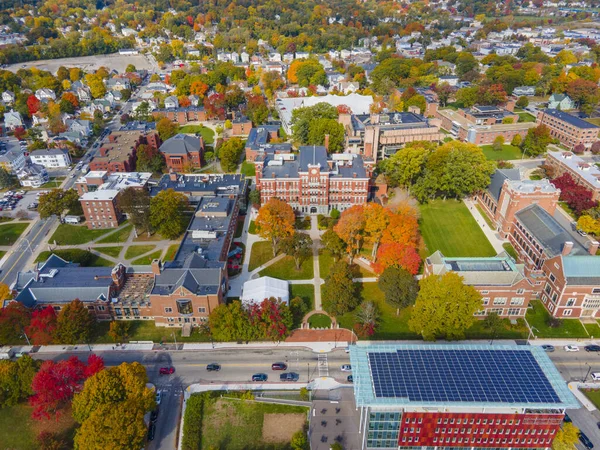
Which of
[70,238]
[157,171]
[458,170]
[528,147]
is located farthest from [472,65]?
[70,238]

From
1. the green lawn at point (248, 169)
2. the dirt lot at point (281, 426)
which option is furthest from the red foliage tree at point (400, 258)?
the green lawn at point (248, 169)

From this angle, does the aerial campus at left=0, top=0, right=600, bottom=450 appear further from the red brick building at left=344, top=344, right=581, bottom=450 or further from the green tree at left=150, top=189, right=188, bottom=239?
the green tree at left=150, top=189, right=188, bottom=239

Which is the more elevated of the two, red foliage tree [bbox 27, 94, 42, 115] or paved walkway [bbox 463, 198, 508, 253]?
red foliage tree [bbox 27, 94, 42, 115]

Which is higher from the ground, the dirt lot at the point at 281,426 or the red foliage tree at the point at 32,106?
the red foliage tree at the point at 32,106

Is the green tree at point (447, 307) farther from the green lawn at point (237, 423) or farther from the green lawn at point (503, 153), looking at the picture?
the green lawn at point (503, 153)

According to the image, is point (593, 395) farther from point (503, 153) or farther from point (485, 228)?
point (503, 153)

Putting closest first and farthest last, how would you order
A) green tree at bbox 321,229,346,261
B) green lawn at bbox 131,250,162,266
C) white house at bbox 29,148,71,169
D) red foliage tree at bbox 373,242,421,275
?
red foliage tree at bbox 373,242,421,275 → green tree at bbox 321,229,346,261 → green lawn at bbox 131,250,162,266 → white house at bbox 29,148,71,169

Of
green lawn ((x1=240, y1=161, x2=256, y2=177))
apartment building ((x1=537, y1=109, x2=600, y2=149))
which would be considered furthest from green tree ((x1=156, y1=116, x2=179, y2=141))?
apartment building ((x1=537, y1=109, x2=600, y2=149))
